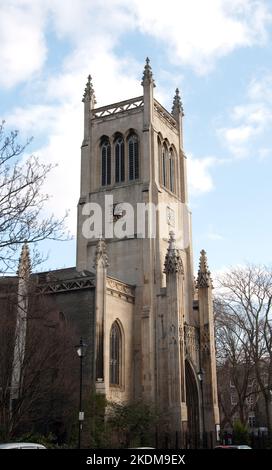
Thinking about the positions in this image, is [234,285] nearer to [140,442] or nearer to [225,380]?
[140,442]

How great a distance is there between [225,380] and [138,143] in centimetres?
2955

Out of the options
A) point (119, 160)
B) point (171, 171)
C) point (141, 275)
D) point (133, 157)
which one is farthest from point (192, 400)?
point (119, 160)

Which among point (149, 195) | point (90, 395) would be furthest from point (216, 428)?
point (149, 195)

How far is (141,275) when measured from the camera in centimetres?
4397

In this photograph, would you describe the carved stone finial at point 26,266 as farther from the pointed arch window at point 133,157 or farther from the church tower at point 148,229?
the pointed arch window at point 133,157

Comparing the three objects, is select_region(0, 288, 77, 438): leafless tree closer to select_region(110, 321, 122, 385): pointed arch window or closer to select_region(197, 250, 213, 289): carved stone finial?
select_region(110, 321, 122, 385): pointed arch window

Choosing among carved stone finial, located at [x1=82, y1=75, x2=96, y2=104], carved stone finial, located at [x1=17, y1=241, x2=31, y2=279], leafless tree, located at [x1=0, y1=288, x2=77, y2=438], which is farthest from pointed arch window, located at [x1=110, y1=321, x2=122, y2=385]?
carved stone finial, located at [x1=82, y1=75, x2=96, y2=104]

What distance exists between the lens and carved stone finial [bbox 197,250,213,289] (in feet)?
156

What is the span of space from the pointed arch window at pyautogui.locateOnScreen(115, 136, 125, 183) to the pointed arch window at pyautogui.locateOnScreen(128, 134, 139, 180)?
68 centimetres

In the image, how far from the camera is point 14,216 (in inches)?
682

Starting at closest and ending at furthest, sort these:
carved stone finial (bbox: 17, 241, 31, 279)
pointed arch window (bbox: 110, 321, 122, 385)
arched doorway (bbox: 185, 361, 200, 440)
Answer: carved stone finial (bbox: 17, 241, 31, 279), pointed arch window (bbox: 110, 321, 122, 385), arched doorway (bbox: 185, 361, 200, 440)

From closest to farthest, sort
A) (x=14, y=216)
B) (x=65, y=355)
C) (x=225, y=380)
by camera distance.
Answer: (x=14, y=216)
(x=65, y=355)
(x=225, y=380)

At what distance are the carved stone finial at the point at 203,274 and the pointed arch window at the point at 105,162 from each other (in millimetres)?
10113

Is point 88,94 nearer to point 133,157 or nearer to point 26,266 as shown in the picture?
point 133,157
